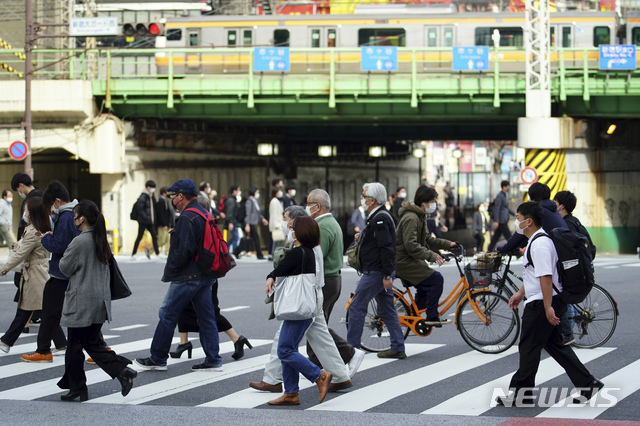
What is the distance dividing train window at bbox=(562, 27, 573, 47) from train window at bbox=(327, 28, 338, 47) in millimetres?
8203

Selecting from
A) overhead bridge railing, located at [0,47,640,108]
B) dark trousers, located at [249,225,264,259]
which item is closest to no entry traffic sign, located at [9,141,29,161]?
overhead bridge railing, located at [0,47,640,108]

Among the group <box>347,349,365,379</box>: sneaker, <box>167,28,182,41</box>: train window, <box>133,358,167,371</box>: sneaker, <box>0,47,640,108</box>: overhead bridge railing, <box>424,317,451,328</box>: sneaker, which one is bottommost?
<box>133,358,167,371</box>: sneaker

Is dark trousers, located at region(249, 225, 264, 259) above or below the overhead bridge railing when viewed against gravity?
below

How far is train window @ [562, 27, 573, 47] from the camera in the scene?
35.3 metres

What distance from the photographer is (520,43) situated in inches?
1430

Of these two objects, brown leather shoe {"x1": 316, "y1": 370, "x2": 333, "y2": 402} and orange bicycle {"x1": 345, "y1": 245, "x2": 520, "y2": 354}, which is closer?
brown leather shoe {"x1": 316, "y1": 370, "x2": 333, "y2": 402}

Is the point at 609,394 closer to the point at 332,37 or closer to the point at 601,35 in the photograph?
the point at 601,35

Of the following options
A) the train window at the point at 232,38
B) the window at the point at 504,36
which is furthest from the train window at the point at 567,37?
the train window at the point at 232,38

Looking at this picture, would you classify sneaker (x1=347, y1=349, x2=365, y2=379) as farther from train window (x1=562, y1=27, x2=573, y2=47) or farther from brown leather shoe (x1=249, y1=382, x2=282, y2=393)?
train window (x1=562, y1=27, x2=573, y2=47)

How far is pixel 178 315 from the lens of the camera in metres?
9.44

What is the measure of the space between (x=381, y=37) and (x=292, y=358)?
29746 mm

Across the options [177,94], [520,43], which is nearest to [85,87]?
[177,94]

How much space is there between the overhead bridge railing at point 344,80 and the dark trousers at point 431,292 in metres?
22.6

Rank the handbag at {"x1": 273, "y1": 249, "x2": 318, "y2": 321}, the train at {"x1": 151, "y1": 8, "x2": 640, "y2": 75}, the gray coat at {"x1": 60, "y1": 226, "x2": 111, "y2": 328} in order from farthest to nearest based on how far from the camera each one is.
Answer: the train at {"x1": 151, "y1": 8, "x2": 640, "y2": 75} < the gray coat at {"x1": 60, "y1": 226, "x2": 111, "y2": 328} < the handbag at {"x1": 273, "y1": 249, "x2": 318, "y2": 321}
